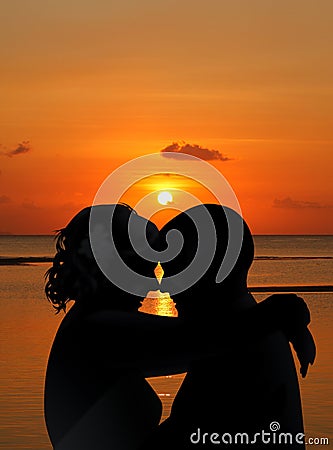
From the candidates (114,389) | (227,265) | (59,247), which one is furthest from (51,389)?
(227,265)

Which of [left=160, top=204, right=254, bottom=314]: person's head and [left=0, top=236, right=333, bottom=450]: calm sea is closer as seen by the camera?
[left=160, top=204, right=254, bottom=314]: person's head

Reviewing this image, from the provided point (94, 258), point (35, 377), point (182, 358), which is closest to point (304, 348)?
point (182, 358)

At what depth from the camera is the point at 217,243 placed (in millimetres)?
3641

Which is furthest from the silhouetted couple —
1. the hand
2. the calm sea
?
the calm sea

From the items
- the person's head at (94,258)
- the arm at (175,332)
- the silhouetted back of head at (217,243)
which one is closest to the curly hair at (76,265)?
the person's head at (94,258)

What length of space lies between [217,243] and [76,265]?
65 centimetres

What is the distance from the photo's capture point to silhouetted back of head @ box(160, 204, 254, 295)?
364 centimetres

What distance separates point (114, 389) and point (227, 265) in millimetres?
610

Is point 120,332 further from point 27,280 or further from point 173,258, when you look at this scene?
point 27,280

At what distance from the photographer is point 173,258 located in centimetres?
376

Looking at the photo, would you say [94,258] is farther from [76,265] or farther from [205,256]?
[205,256]

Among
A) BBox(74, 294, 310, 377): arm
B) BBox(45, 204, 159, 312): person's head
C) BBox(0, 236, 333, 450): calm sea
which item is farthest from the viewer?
BBox(0, 236, 333, 450): calm sea

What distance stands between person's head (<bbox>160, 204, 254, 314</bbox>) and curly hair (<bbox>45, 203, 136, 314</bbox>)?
0.31 metres

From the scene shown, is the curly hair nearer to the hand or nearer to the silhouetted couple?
the silhouetted couple
